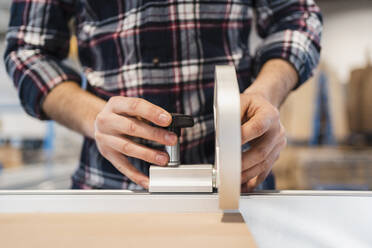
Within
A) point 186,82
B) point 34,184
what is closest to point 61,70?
point 186,82

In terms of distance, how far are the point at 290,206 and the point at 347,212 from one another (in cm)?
6

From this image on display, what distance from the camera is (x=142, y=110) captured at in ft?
1.22

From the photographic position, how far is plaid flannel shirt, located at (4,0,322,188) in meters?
0.57

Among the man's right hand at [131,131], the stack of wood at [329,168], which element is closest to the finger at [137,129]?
the man's right hand at [131,131]

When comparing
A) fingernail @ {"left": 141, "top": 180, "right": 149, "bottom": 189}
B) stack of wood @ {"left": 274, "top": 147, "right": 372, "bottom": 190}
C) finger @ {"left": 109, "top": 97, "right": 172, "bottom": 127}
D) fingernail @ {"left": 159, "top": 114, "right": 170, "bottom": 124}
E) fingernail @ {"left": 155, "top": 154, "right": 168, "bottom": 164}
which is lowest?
stack of wood @ {"left": 274, "top": 147, "right": 372, "bottom": 190}

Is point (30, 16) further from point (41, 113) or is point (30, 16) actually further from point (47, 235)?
point (47, 235)

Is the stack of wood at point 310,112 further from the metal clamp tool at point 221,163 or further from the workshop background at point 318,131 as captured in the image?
the metal clamp tool at point 221,163

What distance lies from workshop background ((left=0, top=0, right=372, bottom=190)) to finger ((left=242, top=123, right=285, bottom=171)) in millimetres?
1620

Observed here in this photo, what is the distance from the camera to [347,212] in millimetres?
361

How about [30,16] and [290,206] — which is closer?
[290,206]

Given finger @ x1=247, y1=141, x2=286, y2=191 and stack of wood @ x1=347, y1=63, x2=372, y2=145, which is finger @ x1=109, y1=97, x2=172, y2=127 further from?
stack of wood @ x1=347, y1=63, x2=372, y2=145

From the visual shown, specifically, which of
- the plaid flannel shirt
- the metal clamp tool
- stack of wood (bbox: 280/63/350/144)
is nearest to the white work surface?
the metal clamp tool

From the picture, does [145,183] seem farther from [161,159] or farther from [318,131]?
[318,131]

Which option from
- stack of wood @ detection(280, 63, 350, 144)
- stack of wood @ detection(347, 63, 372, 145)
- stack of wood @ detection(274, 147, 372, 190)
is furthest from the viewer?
stack of wood @ detection(280, 63, 350, 144)
